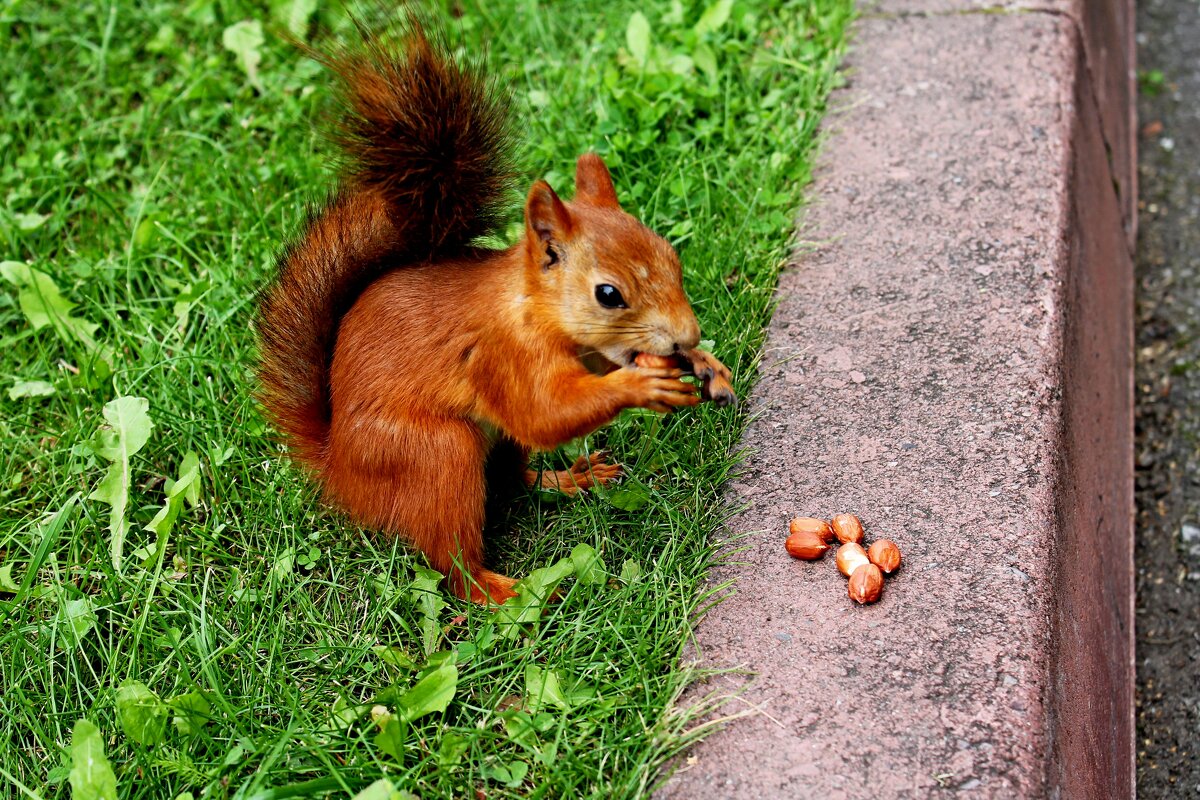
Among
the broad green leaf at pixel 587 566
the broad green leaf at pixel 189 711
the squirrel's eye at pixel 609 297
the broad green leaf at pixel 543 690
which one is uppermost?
the squirrel's eye at pixel 609 297

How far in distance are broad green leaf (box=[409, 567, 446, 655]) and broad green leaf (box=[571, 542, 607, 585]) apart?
236mm

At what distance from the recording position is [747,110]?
114 inches

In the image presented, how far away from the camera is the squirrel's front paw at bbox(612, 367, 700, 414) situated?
175cm

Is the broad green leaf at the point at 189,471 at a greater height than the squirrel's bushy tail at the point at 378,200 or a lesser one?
lesser

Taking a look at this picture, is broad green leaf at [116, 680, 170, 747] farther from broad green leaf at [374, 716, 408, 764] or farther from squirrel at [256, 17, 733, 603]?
squirrel at [256, 17, 733, 603]

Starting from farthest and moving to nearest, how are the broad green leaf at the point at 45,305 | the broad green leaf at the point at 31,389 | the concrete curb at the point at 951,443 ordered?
the broad green leaf at the point at 45,305 → the broad green leaf at the point at 31,389 → the concrete curb at the point at 951,443

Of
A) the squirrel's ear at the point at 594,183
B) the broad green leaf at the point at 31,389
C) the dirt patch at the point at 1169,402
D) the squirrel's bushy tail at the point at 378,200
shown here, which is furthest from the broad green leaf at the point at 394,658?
the dirt patch at the point at 1169,402

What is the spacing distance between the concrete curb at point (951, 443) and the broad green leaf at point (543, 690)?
0.68 feet

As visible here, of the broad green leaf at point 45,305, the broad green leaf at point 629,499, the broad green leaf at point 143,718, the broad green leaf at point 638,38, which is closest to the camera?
the broad green leaf at point 143,718

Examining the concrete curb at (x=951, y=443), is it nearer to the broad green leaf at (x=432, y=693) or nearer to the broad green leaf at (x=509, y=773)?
the broad green leaf at (x=509, y=773)

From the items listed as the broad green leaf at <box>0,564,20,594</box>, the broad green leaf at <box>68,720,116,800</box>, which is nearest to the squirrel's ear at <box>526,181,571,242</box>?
the broad green leaf at <box>68,720,116,800</box>

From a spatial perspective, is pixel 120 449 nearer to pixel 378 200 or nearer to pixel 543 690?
pixel 378 200

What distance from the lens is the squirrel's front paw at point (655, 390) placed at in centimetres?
175

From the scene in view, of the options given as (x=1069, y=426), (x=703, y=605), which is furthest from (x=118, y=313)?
(x=1069, y=426)
